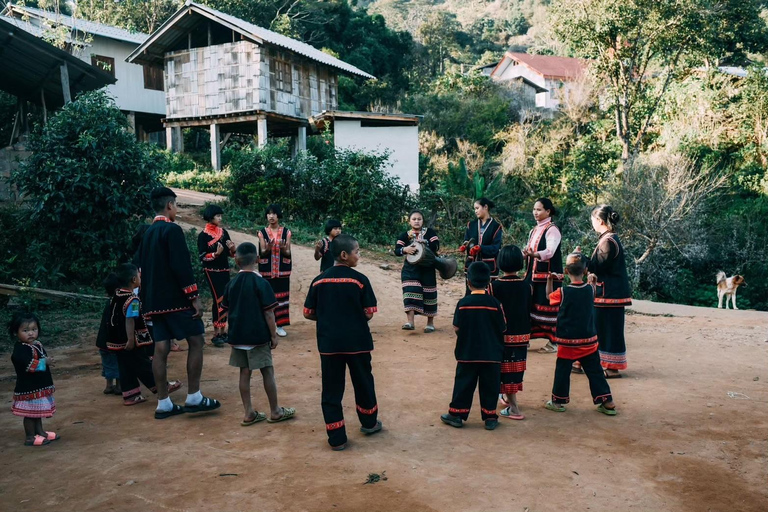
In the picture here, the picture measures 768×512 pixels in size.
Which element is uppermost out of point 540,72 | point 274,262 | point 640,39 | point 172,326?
point 540,72

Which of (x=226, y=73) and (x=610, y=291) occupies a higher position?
(x=226, y=73)

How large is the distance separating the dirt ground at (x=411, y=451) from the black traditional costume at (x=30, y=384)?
0.93 ft

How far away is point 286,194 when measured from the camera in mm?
16750

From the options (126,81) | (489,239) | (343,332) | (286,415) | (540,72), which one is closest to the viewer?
(343,332)

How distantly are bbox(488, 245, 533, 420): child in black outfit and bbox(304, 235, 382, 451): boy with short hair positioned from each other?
4.15 ft

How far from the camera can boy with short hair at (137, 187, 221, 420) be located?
17.0ft

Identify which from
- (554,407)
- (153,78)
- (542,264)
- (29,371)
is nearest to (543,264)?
(542,264)

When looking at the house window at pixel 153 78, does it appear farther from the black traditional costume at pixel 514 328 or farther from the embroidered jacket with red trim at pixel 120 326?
the black traditional costume at pixel 514 328

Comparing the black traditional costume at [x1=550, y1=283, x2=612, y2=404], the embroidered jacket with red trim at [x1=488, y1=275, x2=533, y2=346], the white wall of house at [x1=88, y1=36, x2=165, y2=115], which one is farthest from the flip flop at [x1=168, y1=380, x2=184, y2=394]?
the white wall of house at [x1=88, y1=36, x2=165, y2=115]

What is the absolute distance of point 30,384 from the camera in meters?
4.63

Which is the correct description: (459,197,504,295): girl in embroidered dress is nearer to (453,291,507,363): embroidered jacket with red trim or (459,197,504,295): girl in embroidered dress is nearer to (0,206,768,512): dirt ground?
(0,206,768,512): dirt ground

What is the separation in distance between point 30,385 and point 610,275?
5422 mm

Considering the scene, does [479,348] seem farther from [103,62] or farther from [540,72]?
[540,72]

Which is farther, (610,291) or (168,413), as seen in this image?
(610,291)
